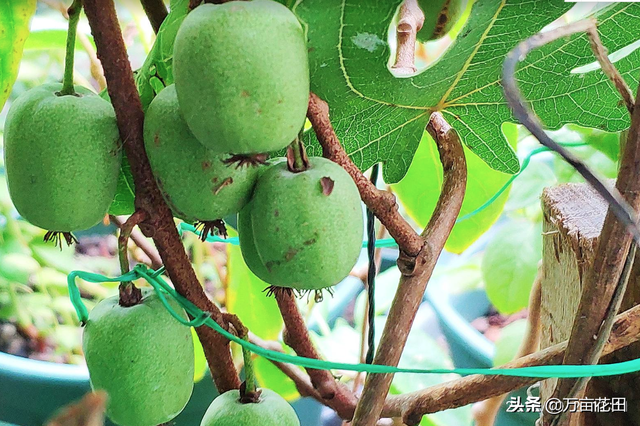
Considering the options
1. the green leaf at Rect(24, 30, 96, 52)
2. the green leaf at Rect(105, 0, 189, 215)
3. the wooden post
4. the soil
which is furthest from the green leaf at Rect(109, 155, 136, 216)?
the soil

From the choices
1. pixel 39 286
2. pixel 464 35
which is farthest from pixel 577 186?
pixel 39 286

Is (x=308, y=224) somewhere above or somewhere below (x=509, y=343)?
above

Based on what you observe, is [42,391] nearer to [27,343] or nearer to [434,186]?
[27,343]

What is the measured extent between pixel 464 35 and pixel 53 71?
135 cm

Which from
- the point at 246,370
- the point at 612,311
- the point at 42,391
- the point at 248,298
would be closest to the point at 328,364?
the point at 246,370

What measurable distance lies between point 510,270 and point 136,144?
0.77m

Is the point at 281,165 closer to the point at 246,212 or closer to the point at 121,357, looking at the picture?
the point at 246,212

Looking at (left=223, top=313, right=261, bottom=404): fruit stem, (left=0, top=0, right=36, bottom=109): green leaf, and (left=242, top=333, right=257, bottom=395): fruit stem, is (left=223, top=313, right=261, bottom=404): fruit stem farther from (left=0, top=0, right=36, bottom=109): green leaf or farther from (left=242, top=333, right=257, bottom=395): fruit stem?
(left=0, top=0, right=36, bottom=109): green leaf

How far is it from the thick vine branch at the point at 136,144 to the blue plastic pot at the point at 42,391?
76 centimetres

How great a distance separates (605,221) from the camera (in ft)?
1.13

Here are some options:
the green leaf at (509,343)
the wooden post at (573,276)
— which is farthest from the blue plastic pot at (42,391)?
the wooden post at (573,276)

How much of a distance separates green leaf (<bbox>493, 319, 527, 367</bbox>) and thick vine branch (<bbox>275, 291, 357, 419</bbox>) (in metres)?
0.50

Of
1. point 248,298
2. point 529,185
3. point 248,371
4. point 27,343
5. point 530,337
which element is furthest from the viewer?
point 27,343

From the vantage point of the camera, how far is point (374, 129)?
452mm
